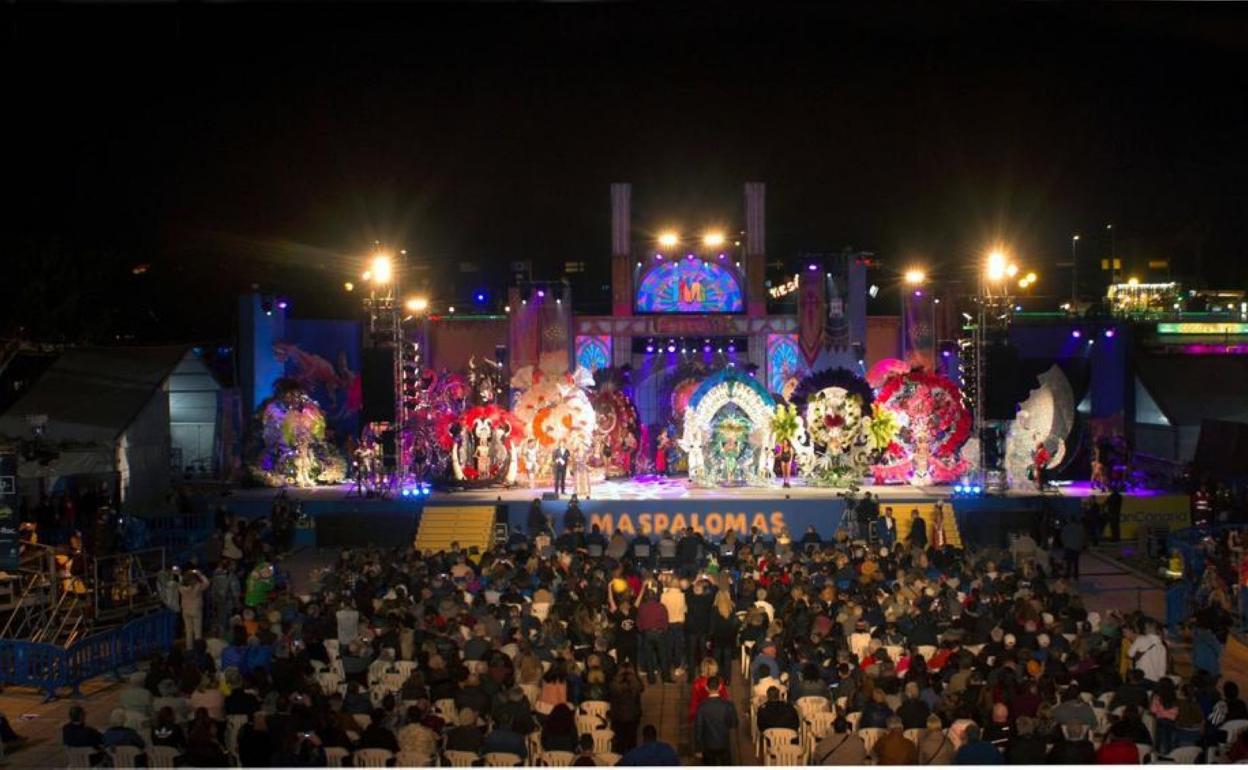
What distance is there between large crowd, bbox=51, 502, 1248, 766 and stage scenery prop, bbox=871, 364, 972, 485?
8791mm

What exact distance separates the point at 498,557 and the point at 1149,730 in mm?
9262

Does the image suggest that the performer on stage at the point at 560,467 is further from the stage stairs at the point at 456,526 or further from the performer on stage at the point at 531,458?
the stage stairs at the point at 456,526

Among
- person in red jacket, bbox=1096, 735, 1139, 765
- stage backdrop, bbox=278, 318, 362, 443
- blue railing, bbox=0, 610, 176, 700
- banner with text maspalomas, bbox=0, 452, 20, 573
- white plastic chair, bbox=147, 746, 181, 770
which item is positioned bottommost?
blue railing, bbox=0, 610, 176, 700

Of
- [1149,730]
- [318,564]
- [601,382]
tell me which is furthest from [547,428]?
[1149,730]

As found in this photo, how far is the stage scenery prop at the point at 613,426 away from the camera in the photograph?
27.6 metres

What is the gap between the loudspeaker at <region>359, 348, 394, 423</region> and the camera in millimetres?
25016

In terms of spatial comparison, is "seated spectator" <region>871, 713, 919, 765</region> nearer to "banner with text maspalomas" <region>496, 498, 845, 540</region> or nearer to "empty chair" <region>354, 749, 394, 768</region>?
"empty chair" <region>354, 749, 394, 768</region>

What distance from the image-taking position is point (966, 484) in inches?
1006

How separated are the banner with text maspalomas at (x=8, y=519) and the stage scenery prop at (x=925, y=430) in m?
15.8

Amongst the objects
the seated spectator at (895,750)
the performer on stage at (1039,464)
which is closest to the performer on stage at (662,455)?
the performer on stage at (1039,464)

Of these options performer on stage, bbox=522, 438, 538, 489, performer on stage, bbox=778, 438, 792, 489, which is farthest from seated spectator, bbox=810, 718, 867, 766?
performer on stage, bbox=522, 438, 538, 489

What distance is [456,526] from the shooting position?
77.0 ft

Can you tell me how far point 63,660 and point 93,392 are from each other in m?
11.6

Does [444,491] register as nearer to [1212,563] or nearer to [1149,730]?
[1212,563]
